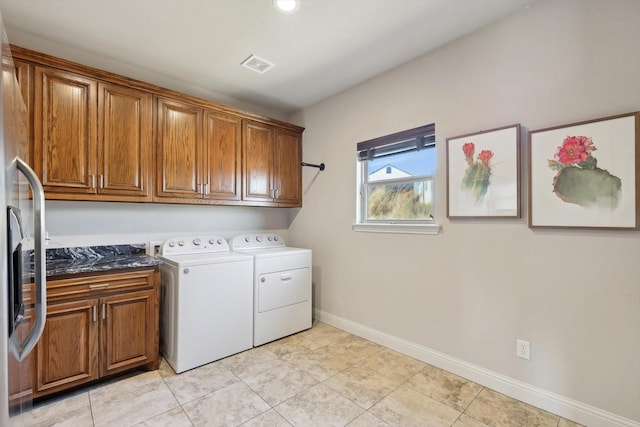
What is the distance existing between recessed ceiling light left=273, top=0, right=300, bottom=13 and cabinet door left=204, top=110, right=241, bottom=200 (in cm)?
129

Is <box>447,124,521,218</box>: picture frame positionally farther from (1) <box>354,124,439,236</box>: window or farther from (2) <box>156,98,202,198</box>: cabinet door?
(2) <box>156,98,202,198</box>: cabinet door

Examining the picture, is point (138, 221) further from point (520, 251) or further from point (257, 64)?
point (520, 251)

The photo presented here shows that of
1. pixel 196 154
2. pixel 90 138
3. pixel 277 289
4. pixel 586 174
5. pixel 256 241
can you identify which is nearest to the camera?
pixel 586 174

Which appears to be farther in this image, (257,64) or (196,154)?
(196,154)

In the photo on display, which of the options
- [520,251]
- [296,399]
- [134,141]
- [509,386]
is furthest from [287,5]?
[509,386]

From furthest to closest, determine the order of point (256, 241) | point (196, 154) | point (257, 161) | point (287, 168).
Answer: point (287, 168)
point (256, 241)
point (257, 161)
point (196, 154)

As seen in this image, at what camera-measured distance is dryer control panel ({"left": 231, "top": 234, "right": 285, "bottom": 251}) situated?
122 inches

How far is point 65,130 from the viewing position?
2088mm

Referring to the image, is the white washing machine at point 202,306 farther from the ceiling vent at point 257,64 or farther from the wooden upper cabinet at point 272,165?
the ceiling vent at point 257,64

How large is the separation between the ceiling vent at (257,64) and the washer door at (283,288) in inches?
75.1

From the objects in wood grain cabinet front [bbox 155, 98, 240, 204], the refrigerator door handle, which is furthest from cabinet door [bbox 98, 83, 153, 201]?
the refrigerator door handle

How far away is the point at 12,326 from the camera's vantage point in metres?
0.86

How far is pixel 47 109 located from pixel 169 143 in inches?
31.3

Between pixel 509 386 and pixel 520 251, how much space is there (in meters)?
0.91
